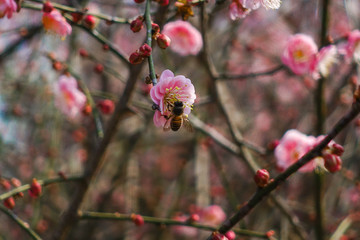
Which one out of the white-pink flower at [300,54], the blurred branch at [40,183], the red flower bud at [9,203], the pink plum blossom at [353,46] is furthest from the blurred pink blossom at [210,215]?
the red flower bud at [9,203]

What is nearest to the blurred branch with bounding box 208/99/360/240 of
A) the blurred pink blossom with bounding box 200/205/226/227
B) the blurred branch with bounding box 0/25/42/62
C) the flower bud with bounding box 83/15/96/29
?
the flower bud with bounding box 83/15/96/29

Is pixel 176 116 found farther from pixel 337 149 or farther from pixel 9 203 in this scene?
pixel 9 203

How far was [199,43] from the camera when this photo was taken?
10.1 feet

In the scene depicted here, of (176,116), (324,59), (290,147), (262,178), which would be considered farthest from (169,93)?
(324,59)

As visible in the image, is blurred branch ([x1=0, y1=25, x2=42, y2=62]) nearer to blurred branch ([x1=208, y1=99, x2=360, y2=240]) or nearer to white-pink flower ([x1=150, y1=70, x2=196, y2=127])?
white-pink flower ([x1=150, y1=70, x2=196, y2=127])

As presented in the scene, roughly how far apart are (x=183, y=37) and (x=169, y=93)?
1.64 m

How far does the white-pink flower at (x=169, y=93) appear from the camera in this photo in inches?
52.9

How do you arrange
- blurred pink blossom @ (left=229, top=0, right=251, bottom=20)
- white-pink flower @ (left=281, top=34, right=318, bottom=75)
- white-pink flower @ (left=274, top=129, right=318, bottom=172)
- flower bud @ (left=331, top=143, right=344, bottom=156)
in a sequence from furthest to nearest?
1. white-pink flower @ (left=281, top=34, right=318, bottom=75)
2. white-pink flower @ (left=274, top=129, right=318, bottom=172)
3. blurred pink blossom @ (left=229, top=0, right=251, bottom=20)
4. flower bud @ (left=331, top=143, right=344, bottom=156)

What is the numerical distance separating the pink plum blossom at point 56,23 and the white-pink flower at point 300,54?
1473 mm

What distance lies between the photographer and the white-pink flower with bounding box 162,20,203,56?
288 centimetres

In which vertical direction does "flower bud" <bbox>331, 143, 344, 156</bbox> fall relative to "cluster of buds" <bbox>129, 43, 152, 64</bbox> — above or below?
below

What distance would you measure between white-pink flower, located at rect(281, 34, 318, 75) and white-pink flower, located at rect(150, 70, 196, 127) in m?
1.46

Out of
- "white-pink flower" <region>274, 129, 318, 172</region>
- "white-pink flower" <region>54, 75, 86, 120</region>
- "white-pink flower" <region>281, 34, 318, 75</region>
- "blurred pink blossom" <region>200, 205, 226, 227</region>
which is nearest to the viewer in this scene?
"white-pink flower" <region>274, 129, 318, 172</region>

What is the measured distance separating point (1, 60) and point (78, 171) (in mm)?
1356
